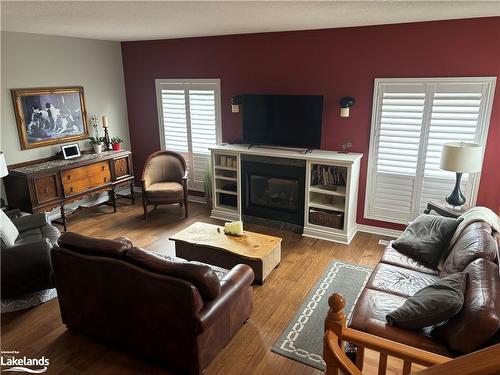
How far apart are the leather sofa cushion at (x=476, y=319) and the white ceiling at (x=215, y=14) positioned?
7.34 feet

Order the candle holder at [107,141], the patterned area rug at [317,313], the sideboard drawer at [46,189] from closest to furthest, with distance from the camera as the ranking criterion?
the patterned area rug at [317,313] → the sideboard drawer at [46,189] → the candle holder at [107,141]

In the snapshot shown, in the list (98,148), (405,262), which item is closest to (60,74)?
(98,148)

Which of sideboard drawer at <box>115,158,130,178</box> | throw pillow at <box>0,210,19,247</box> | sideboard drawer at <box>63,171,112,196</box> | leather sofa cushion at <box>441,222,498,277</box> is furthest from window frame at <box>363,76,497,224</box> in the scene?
throw pillow at <box>0,210,19,247</box>

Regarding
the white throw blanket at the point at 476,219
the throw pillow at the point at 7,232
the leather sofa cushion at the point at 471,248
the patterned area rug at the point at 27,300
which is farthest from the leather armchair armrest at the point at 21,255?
the white throw blanket at the point at 476,219

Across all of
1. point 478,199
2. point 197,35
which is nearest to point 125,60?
point 197,35

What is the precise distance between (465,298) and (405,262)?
1.17 m

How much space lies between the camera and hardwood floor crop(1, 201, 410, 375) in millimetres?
2752

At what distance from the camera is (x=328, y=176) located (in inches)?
192

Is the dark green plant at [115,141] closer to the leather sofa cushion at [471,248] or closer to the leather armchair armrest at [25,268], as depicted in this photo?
the leather armchair armrest at [25,268]

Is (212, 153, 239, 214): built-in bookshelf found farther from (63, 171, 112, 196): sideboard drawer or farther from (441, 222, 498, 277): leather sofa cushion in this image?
A: (441, 222, 498, 277): leather sofa cushion

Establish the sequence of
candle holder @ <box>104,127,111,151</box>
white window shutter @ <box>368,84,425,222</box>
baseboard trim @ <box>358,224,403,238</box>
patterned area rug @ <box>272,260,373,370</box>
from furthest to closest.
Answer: candle holder @ <box>104,127,111,151</box>, baseboard trim @ <box>358,224,403,238</box>, white window shutter @ <box>368,84,425,222</box>, patterned area rug @ <box>272,260,373,370</box>

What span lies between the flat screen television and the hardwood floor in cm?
129

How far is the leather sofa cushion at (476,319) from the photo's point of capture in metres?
2.00

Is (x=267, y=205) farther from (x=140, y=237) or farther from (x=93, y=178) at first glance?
(x=93, y=178)
